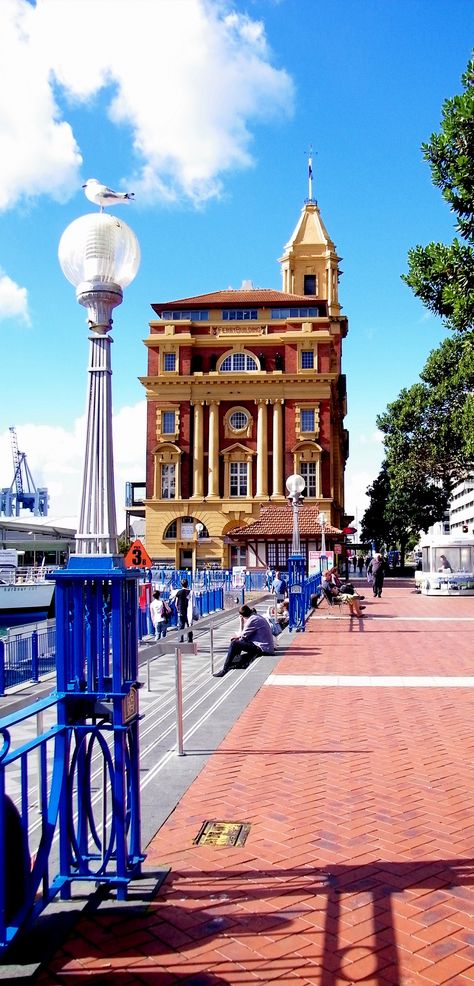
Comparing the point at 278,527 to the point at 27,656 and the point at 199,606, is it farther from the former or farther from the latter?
the point at 27,656

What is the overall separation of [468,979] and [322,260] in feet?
214

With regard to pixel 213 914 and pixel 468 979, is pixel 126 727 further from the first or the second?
pixel 468 979

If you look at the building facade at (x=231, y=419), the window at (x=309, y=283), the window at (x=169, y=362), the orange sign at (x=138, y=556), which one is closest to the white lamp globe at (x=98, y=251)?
the orange sign at (x=138, y=556)

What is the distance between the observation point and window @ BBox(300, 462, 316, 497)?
176ft

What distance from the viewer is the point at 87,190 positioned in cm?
476

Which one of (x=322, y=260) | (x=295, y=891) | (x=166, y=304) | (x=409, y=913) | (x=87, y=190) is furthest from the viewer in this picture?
(x=322, y=260)

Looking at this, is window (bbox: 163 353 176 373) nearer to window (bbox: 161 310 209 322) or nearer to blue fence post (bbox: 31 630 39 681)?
window (bbox: 161 310 209 322)

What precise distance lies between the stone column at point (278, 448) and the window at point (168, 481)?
23.6 feet

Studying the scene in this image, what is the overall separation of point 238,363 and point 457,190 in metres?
44.1

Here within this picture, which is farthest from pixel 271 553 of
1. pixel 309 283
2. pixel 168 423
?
pixel 309 283

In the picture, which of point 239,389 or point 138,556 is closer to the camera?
point 138,556

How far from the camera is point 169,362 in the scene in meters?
55.9

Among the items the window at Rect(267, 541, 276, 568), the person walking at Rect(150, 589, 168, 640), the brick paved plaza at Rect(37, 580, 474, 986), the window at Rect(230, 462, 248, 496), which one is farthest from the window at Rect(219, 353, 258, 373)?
the brick paved plaza at Rect(37, 580, 474, 986)

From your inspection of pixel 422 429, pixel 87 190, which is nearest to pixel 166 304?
pixel 422 429
